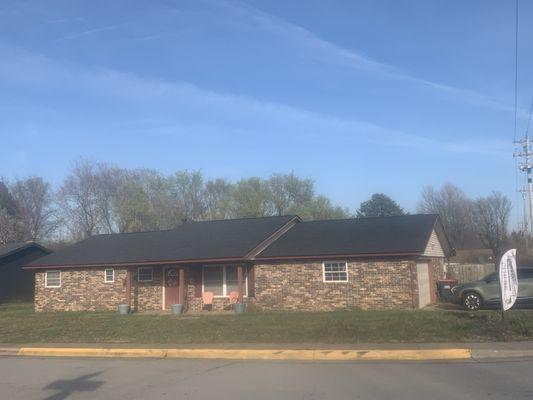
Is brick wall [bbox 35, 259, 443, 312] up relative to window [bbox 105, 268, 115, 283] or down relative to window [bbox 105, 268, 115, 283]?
down

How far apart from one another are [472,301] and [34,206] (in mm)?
55625

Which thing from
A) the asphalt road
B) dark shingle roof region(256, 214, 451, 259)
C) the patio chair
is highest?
dark shingle roof region(256, 214, 451, 259)

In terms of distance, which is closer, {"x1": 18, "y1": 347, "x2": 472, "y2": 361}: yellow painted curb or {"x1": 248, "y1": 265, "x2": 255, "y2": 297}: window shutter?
{"x1": 18, "y1": 347, "x2": 472, "y2": 361}: yellow painted curb

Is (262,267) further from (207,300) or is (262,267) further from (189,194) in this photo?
(189,194)

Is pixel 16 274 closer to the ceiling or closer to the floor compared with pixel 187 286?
closer to the ceiling

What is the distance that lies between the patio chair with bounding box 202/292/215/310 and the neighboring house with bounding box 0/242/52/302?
15.9 metres

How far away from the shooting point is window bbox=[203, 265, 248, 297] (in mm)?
25756

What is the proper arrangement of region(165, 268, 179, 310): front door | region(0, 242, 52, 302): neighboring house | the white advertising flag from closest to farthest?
the white advertising flag, region(165, 268, 179, 310): front door, region(0, 242, 52, 302): neighboring house

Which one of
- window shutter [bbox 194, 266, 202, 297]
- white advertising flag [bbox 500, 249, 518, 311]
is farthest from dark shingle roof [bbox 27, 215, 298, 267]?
white advertising flag [bbox 500, 249, 518, 311]

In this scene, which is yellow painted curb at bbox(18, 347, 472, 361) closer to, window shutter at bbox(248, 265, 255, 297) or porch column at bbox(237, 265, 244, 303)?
porch column at bbox(237, 265, 244, 303)

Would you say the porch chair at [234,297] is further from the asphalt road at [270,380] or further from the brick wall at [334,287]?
the asphalt road at [270,380]

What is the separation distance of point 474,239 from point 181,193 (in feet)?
138

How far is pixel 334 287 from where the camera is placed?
76.6 ft

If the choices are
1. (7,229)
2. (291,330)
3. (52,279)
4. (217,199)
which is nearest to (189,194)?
(217,199)
